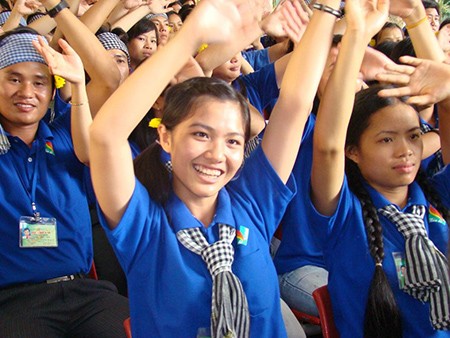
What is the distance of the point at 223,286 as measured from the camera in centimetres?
130

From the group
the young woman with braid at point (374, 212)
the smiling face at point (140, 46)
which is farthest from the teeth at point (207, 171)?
the smiling face at point (140, 46)

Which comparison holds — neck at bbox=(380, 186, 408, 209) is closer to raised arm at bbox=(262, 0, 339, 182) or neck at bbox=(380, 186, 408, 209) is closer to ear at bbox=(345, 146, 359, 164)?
ear at bbox=(345, 146, 359, 164)

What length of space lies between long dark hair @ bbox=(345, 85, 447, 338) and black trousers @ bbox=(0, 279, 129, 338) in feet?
2.82

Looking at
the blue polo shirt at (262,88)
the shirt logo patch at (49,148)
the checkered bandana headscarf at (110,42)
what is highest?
the checkered bandana headscarf at (110,42)

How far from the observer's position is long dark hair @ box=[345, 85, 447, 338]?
144 centimetres

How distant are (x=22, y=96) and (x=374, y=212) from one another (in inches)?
53.0

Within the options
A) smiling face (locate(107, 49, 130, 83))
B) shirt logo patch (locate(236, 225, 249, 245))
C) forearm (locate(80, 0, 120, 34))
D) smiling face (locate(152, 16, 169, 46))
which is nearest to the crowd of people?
shirt logo patch (locate(236, 225, 249, 245))

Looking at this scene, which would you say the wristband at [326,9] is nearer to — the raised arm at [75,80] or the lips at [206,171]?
the lips at [206,171]

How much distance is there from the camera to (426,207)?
1633 millimetres

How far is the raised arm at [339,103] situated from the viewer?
1419 millimetres

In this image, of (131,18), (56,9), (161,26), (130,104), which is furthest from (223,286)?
(161,26)

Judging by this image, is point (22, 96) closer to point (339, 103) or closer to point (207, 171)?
point (207, 171)

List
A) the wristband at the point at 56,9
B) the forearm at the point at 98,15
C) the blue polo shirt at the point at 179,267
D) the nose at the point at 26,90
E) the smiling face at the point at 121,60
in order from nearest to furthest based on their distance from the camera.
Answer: the blue polo shirt at the point at 179,267
the nose at the point at 26,90
the wristband at the point at 56,9
the forearm at the point at 98,15
the smiling face at the point at 121,60

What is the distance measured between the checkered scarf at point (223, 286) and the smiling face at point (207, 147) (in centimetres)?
13
